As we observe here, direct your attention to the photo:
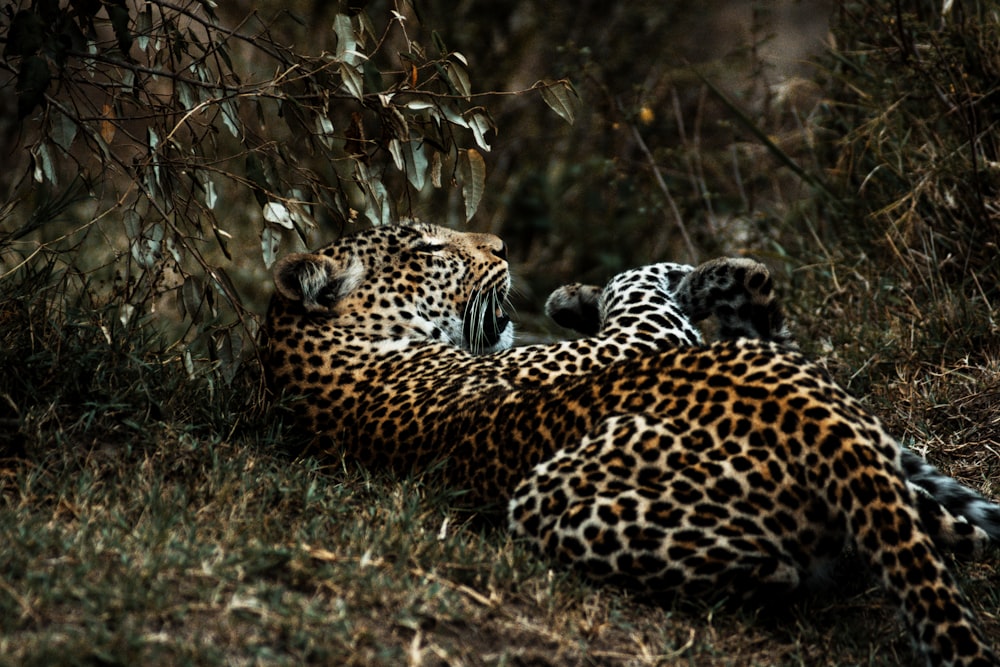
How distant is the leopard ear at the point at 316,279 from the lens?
17.5ft

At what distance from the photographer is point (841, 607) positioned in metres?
4.27

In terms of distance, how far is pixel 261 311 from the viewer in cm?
948

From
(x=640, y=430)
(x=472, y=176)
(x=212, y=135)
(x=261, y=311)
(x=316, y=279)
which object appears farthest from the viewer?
(x=261, y=311)

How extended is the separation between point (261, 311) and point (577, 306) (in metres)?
3.91

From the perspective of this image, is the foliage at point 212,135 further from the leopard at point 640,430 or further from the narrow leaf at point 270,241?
the leopard at point 640,430

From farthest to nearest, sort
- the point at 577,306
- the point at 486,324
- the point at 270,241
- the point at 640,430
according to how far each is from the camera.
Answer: the point at 577,306
the point at 486,324
the point at 270,241
the point at 640,430

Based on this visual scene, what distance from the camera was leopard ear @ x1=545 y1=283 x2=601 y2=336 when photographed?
20.4 feet

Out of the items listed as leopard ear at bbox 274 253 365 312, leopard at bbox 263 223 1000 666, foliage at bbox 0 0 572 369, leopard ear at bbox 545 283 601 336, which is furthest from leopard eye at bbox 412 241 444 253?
leopard ear at bbox 545 283 601 336

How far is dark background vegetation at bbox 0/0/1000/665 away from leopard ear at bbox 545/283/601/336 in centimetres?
82

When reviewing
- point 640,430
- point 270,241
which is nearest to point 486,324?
point 270,241

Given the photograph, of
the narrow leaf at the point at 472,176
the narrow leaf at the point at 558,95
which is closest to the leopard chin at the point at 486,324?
the narrow leaf at the point at 472,176

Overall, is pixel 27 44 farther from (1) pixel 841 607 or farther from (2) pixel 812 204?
(2) pixel 812 204

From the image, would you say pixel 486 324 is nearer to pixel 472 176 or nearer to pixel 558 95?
pixel 472 176

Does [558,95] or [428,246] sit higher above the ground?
[558,95]
